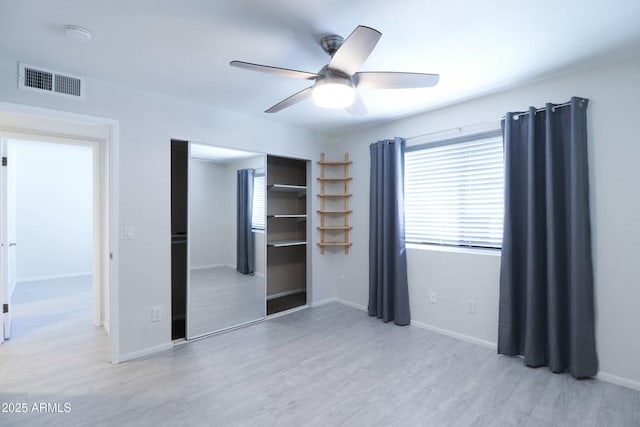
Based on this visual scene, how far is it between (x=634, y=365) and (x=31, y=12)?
14.7ft

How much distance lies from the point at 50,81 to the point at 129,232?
129cm

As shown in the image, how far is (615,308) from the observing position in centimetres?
223

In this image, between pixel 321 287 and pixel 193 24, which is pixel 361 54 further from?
pixel 321 287

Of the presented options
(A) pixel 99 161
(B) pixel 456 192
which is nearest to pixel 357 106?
(B) pixel 456 192

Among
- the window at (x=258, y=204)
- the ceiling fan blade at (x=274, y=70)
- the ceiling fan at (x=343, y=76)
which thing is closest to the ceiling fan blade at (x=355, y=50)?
the ceiling fan at (x=343, y=76)

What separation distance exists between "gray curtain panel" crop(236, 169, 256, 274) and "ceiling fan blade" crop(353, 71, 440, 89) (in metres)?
2.04

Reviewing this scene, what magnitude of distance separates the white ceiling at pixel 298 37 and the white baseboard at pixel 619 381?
7.72ft

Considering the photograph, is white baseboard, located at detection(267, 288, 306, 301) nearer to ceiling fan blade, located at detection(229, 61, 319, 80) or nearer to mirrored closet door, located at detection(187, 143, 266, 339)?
mirrored closet door, located at detection(187, 143, 266, 339)

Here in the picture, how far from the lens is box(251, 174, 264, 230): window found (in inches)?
141

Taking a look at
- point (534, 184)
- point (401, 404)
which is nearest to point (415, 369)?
point (401, 404)

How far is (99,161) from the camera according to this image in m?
3.39

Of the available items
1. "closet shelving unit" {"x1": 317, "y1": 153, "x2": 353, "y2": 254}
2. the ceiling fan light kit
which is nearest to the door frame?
the ceiling fan light kit

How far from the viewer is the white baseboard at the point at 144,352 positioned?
2.61m

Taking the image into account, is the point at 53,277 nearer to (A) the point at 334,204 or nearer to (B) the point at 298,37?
(A) the point at 334,204
